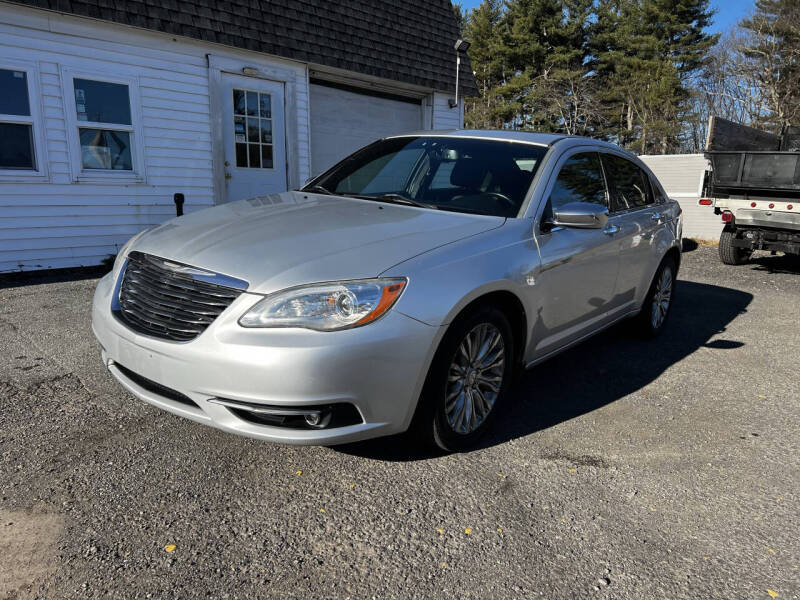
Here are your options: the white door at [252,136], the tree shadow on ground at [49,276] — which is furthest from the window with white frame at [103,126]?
the white door at [252,136]

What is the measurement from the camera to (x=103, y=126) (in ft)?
24.4

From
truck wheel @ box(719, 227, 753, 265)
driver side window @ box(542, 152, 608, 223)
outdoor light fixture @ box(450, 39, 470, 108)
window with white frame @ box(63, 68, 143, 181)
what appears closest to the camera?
driver side window @ box(542, 152, 608, 223)

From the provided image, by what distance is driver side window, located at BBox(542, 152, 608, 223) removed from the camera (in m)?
3.38

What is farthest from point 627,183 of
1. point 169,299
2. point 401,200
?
point 169,299

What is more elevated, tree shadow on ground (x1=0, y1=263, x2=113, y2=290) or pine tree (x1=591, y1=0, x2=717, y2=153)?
pine tree (x1=591, y1=0, x2=717, y2=153)

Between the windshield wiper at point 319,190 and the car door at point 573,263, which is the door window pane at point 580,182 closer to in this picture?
the car door at point 573,263

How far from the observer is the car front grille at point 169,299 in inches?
91.9

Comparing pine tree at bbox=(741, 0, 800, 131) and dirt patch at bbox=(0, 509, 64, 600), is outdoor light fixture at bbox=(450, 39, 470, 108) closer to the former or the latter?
dirt patch at bbox=(0, 509, 64, 600)

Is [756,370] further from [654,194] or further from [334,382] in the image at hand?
[334,382]

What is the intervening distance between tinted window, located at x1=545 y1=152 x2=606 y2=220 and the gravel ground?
1.28m

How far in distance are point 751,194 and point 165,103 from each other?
8933 millimetres

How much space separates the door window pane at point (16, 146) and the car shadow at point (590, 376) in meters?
6.43

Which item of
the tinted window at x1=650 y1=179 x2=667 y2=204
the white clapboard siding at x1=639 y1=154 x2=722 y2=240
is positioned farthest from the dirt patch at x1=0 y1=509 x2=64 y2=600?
the white clapboard siding at x1=639 y1=154 x2=722 y2=240

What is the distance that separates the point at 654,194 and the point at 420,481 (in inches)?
142
